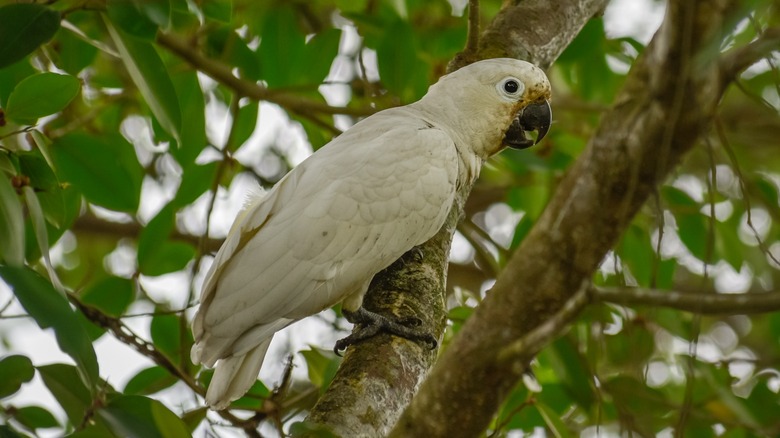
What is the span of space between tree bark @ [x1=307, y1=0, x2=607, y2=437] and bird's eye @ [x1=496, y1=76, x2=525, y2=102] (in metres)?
0.16

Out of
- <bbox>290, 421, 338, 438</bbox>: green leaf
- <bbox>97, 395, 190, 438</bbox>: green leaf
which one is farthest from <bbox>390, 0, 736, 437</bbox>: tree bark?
<bbox>97, 395, 190, 438</bbox>: green leaf

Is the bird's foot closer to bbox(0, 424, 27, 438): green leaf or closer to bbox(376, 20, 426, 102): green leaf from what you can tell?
bbox(376, 20, 426, 102): green leaf

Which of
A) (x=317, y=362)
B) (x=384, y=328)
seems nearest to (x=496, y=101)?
(x=384, y=328)

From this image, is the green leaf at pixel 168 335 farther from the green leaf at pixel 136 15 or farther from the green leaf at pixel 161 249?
the green leaf at pixel 136 15

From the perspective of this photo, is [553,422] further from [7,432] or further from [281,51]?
[281,51]

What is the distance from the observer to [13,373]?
1568 mm

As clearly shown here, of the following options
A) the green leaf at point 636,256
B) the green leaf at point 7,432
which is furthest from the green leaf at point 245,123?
the green leaf at point 7,432

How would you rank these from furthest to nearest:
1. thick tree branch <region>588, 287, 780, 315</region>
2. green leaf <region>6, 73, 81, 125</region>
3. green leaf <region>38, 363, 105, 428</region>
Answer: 1. green leaf <region>6, 73, 81, 125</region>
2. green leaf <region>38, 363, 105, 428</region>
3. thick tree branch <region>588, 287, 780, 315</region>

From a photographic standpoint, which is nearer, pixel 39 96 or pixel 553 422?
pixel 39 96

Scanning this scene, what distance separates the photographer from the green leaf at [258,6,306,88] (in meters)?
2.78

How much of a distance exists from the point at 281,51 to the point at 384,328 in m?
1.12

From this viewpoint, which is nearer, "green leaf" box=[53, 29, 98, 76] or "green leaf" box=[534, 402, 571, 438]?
"green leaf" box=[534, 402, 571, 438]

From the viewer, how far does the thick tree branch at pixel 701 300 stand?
97 centimetres

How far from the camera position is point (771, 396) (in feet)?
5.74
